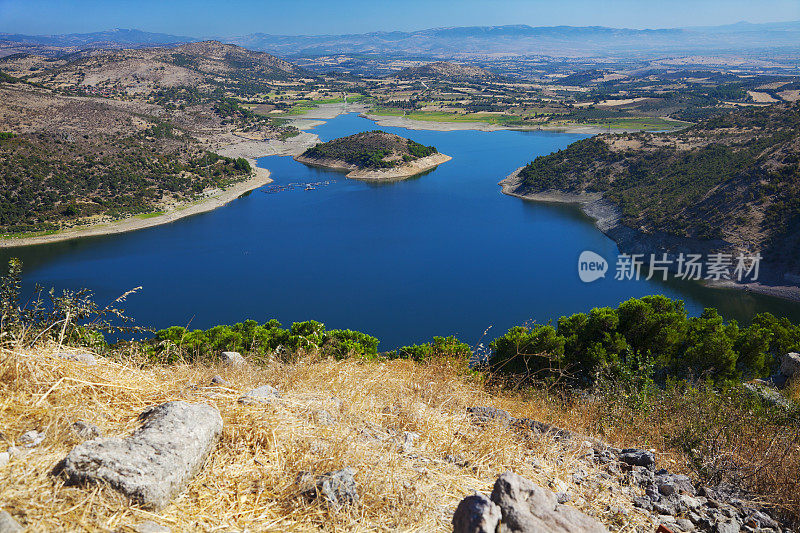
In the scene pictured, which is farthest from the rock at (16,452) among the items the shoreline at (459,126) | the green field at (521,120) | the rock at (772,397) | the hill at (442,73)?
the hill at (442,73)

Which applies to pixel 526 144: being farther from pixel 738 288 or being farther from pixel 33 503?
pixel 33 503

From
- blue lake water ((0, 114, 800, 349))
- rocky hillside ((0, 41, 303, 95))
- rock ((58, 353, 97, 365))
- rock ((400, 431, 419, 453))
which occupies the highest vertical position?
rocky hillside ((0, 41, 303, 95))

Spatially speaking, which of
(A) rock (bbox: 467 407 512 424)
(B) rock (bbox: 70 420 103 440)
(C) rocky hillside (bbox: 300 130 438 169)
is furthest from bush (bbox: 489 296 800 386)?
(C) rocky hillside (bbox: 300 130 438 169)

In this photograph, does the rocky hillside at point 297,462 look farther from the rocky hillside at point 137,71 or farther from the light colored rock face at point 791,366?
the rocky hillside at point 137,71

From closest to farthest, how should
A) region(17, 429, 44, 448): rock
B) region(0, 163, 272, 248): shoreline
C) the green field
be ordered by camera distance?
region(17, 429, 44, 448): rock → region(0, 163, 272, 248): shoreline → the green field

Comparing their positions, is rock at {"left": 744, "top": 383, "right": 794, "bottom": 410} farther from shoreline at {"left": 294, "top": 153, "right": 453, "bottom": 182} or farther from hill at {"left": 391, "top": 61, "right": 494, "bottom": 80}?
hill at {"left": 391, "top": 61, "right": 494, "bottom": 80}

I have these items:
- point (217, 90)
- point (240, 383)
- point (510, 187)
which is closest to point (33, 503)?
point (240, 383)

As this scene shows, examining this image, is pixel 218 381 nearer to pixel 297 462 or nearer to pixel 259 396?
pixel 259 396
